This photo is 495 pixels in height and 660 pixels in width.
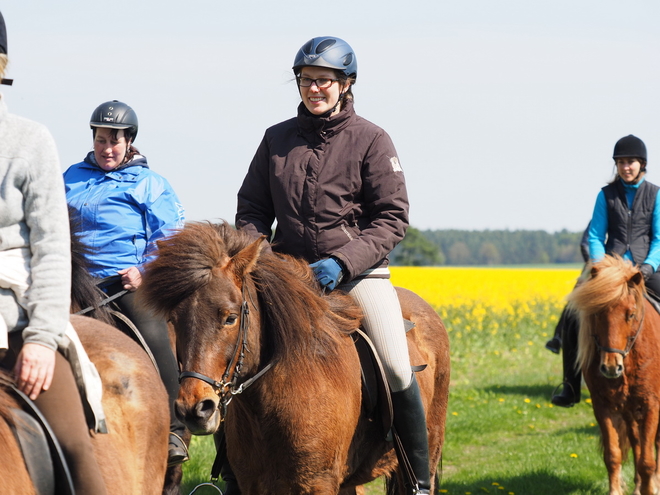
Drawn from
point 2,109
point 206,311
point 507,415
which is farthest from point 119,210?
point 507,415

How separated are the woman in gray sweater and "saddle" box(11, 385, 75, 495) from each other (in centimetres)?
3

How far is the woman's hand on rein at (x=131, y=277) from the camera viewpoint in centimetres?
535

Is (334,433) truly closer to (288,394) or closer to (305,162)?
(288,394)

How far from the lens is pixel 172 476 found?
5578 millimetres

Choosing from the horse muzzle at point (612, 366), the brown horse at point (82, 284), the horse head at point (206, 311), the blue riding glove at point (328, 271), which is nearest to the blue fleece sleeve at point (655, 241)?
the horse muzzle at point (612, 366)

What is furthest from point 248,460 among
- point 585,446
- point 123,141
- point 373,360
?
point 585,446

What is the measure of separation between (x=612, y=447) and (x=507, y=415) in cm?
382

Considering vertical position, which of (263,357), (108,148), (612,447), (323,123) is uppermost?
(323,123)

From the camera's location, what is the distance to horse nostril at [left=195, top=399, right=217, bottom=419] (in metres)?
3.62

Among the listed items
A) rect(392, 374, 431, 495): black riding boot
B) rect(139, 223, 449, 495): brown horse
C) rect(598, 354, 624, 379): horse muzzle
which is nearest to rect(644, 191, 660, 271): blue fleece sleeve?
rect(598, 354, 624, 379): horse muzzle

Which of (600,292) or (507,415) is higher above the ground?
(600,292)

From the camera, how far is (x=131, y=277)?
5344mm

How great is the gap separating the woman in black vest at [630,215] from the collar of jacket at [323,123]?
410 centimetres

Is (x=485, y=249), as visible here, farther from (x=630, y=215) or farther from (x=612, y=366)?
(x=612, y=366)
